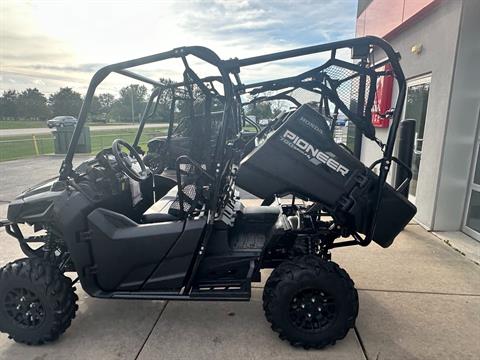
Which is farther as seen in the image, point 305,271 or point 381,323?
point 381,323

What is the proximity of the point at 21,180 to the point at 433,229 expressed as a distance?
380 inches

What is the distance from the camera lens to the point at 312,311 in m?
2.60

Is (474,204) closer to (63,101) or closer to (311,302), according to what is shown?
(311,302)

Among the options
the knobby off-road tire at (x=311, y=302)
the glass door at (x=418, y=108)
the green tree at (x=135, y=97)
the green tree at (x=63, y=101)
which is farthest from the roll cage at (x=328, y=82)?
the green tree at (x=63, y=101)

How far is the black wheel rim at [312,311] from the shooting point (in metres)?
2.59

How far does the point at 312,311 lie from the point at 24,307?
2214 mm

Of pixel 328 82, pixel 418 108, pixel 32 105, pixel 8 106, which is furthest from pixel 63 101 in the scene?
pixel 328 82

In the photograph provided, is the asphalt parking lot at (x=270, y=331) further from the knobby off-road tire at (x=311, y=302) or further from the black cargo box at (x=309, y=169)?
the black cargo box at (x=309, y=169)

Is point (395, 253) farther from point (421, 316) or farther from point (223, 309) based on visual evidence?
point (223, 309)

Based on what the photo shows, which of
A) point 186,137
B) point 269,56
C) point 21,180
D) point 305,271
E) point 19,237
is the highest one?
point 269,56

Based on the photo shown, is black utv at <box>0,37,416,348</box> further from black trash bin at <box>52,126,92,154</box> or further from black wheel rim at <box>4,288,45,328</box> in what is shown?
black trash bin at <box>52,126,92,154</box>

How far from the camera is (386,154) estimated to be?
8.38 ft

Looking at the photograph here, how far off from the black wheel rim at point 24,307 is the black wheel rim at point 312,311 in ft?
6.35

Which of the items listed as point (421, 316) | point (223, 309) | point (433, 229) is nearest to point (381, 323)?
point (421, 316)
